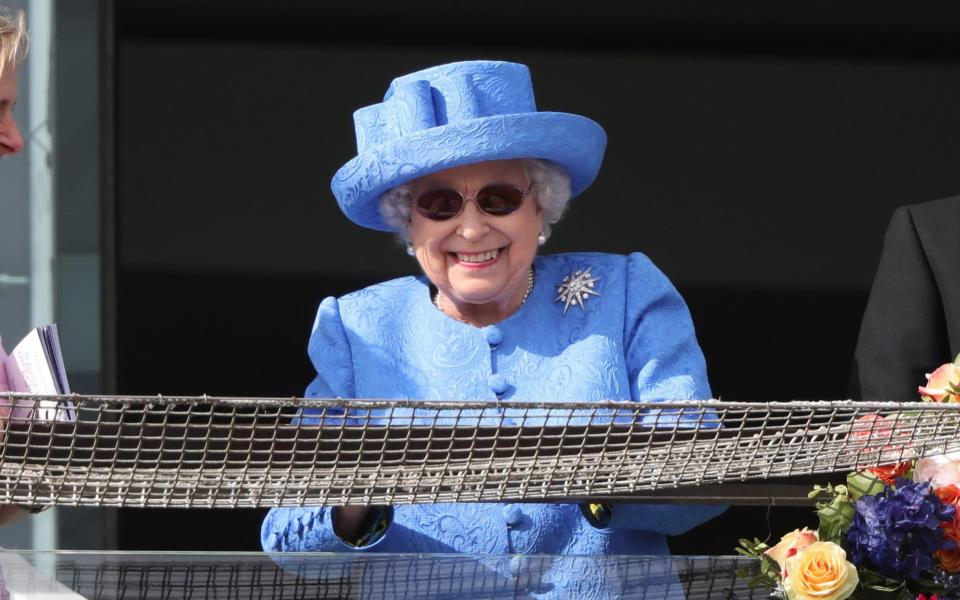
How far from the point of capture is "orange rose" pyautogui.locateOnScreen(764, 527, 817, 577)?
1909 millimetres

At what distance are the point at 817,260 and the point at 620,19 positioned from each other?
0.81 m

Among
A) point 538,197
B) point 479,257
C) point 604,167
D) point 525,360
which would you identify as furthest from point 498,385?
point 604,167

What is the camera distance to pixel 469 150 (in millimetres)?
2621

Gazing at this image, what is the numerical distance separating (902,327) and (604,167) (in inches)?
76.2

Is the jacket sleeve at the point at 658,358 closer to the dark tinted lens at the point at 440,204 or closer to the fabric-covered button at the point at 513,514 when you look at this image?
the fabric-covered button at the point at 513,514

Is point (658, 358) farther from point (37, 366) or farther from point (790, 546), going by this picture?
point (37, 366)

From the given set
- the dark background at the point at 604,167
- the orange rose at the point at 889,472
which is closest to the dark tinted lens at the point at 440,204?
the orange rose at the point at 889,472

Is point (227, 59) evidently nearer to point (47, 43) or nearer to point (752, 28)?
point (47, 43)

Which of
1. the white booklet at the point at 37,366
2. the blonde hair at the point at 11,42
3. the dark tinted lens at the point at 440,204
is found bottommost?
the white booklet at the point at 37,366

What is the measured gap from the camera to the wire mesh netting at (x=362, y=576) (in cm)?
183

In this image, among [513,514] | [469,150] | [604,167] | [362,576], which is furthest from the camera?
[604,167]

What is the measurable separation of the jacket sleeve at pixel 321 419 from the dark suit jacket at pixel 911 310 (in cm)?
87

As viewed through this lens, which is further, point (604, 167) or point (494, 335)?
point (604, 167)

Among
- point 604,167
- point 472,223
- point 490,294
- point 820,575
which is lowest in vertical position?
point 820,575
